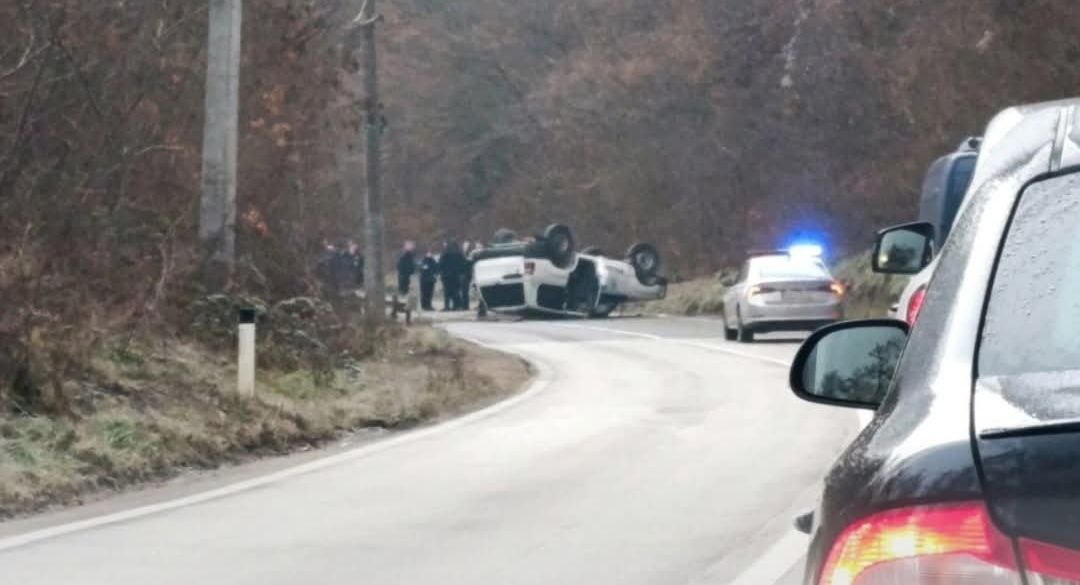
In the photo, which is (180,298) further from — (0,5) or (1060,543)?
(1060,543)

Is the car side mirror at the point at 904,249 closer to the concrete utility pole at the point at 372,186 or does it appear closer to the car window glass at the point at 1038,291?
the car window glass at the point at 1038,291

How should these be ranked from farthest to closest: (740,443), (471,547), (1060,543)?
(740,443) < (471,547) < (1060,543)

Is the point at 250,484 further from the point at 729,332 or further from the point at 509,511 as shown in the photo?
the point at 729,332

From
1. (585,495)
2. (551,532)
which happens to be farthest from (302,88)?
(551,532)

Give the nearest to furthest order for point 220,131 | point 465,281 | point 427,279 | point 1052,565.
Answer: point 1052,565, point 220,131, point 465,281, point 427,279

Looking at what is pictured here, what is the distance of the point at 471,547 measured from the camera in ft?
33.0

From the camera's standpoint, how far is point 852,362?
14.4 feet

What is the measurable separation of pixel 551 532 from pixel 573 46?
2268 inches

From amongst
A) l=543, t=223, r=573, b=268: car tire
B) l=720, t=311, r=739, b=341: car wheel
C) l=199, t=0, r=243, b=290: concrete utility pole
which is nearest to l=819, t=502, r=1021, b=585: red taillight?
l=199, t=0, r=243, b=290: concrete utility pole

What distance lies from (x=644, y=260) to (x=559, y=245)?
8.65ft

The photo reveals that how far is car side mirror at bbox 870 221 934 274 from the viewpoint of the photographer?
11.2 metres

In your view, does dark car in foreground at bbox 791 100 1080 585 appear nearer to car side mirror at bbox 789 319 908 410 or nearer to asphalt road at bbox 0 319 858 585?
car side mirror at bbox 789 319 908 410

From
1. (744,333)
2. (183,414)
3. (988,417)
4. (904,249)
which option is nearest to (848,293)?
(744,333)

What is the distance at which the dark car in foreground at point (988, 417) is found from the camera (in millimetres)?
2826
